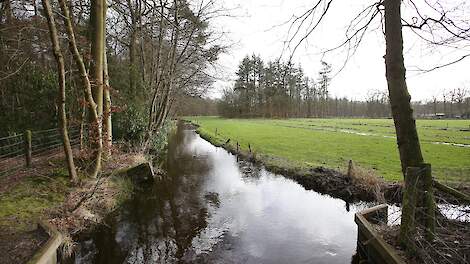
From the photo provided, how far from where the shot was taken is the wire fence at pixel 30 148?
32.3 feet

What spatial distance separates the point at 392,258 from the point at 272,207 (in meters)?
6.14

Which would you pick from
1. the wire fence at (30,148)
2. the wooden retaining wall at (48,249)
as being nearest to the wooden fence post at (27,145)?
the wire fence at (30,148)

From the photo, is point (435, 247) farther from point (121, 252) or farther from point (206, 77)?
point (206, 77)

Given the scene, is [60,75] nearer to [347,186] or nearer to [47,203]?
[47,203]

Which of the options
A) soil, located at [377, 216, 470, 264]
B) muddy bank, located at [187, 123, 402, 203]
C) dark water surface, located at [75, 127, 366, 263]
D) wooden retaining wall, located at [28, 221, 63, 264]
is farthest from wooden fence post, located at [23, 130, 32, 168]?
muddy bank, located at [187, 123, 402, 203]

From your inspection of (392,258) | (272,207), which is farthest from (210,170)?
(392,258)

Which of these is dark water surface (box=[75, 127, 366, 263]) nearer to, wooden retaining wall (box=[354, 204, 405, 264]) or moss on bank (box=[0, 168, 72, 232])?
wooden retaining wall (box=[354, 204, 405, 264])

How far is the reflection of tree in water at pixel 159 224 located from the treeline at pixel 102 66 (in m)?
2.09

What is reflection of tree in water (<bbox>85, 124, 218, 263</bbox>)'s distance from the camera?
697 centimetres

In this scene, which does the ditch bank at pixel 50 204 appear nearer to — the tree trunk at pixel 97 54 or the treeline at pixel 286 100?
the tree trunk at pixel 97 54

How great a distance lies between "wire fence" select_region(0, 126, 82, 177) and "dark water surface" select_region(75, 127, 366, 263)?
354cm

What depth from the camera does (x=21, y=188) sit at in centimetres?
832

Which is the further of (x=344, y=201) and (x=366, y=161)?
(x=366, y=161)

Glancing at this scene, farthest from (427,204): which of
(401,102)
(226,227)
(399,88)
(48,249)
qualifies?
(48,249)
